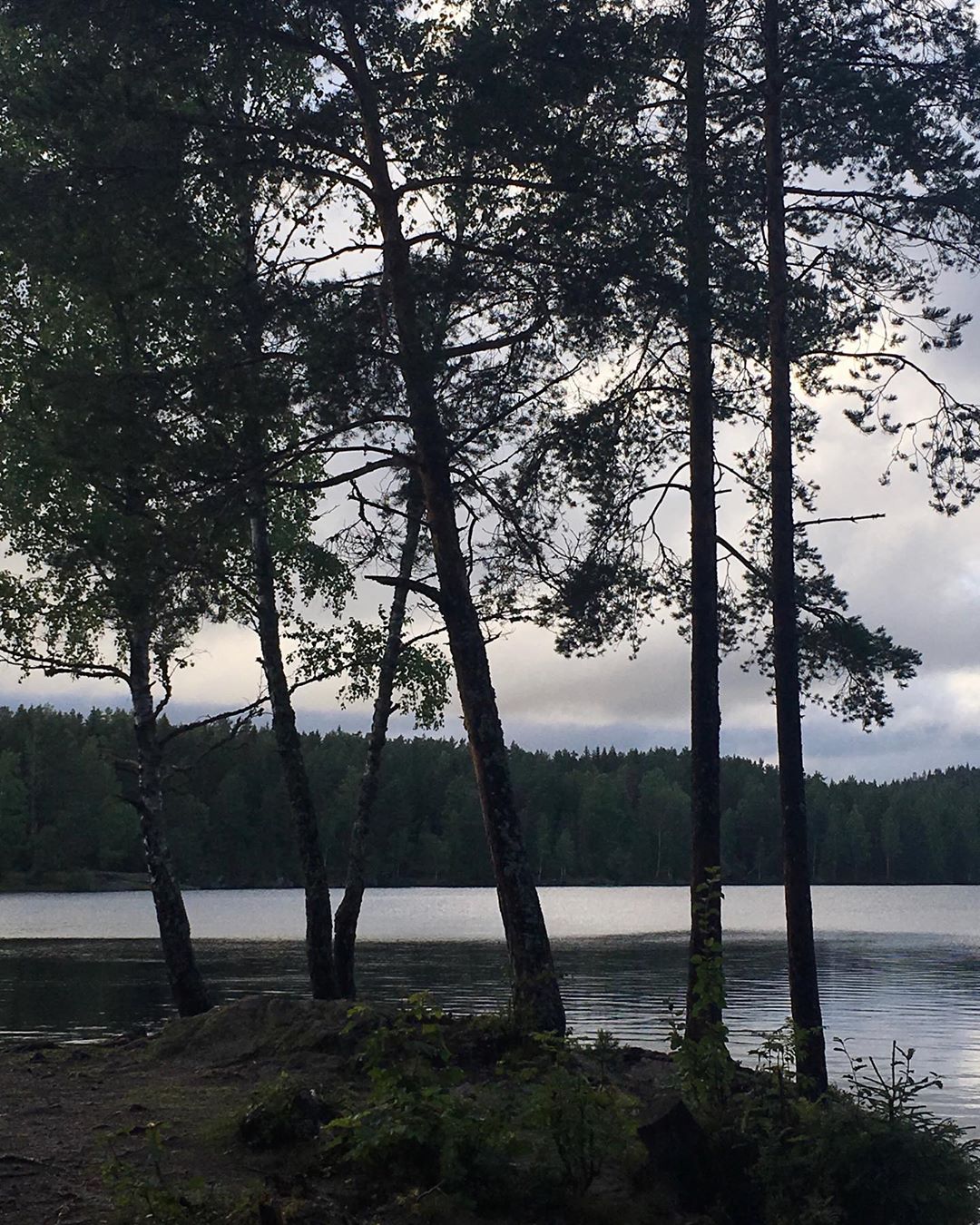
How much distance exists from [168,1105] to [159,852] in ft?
29.5

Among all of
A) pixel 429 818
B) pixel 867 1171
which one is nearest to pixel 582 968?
pixel 867 1171

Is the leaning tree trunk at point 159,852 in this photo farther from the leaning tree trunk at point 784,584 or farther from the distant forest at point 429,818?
the distant forest at point 429,818

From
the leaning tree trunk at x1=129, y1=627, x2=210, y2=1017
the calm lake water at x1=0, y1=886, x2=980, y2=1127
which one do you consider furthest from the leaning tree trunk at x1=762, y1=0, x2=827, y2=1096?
the leaning tree trunk at x1=129, y1=627, x2=210, y2=1017

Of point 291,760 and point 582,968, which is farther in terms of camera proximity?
point 582,968

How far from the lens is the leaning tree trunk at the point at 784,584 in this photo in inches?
579

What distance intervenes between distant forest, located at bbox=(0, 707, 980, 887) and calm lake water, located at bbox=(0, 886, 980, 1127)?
803 inches

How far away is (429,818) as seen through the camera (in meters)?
145

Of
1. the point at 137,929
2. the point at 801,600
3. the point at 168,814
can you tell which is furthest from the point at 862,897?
the point at 801,600

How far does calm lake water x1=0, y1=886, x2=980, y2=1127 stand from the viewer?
26.2m

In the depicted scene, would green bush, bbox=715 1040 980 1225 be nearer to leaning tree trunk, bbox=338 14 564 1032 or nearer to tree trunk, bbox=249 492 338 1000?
leaning tree trunk, bbox=338 14 564 1032

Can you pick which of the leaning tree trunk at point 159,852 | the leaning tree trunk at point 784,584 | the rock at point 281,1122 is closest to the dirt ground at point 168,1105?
the rock at point 281,1122

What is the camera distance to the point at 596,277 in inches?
561

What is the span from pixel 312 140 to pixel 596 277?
3395mm

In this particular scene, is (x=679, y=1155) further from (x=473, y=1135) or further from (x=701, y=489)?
(x=701, y=489)
